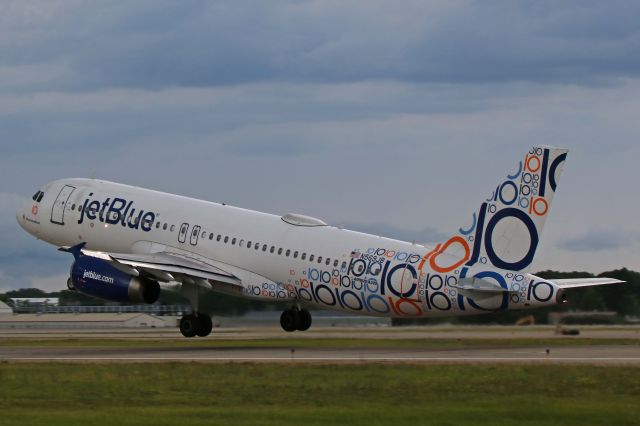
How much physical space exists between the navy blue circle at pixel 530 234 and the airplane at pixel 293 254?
0.04 metres

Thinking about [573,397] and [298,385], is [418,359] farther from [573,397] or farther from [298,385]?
[573,397]

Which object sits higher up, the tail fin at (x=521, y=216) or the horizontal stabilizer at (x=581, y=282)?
the tail fin at (x=521, y=216)

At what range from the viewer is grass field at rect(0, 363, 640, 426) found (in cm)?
2686

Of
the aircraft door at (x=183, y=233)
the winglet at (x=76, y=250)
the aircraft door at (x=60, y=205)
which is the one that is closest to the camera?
the winglet at (x=76, y=250)

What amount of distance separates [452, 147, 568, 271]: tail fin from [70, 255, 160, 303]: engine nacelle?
1475 centimetres

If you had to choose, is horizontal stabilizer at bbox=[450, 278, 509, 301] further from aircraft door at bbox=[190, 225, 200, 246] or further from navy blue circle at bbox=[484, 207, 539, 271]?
aircraft door at bbox=[190, 225, 200, 246]

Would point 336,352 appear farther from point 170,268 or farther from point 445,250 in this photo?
point 170,268

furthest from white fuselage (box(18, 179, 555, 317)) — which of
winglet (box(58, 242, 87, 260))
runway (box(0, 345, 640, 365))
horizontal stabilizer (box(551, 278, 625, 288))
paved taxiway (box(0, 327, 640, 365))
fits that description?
horizontal stabilizer (box(551, 278, 625, 288))

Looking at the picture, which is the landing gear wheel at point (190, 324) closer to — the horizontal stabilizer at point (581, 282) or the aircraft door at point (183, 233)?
the aircraft door at point (183, 233)

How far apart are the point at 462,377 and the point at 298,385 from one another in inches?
196

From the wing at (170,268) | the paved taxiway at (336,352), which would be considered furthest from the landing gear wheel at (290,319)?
the wing at (170,268)

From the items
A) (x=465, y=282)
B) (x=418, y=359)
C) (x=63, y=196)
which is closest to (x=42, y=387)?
(x=418, y=359)

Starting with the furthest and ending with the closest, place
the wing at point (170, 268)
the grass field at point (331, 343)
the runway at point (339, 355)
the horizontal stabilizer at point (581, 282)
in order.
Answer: the horizontal stabilizer at point (581, 282)
the wing at point (170, 268)
the grass field at point (331, 343)
the runway at point (339, 355)

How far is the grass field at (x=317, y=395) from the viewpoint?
2686cm
